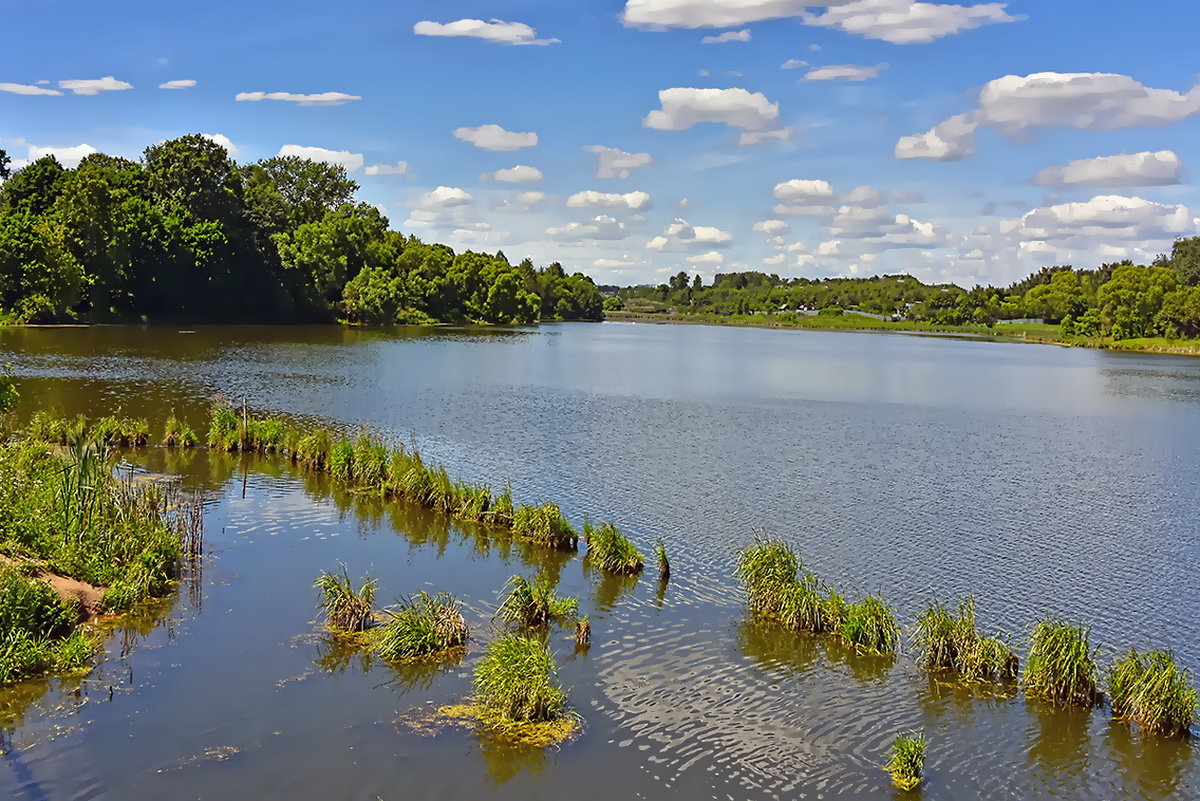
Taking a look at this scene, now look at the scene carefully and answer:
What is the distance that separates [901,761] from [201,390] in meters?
47.9

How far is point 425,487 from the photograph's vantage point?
31.1 metres

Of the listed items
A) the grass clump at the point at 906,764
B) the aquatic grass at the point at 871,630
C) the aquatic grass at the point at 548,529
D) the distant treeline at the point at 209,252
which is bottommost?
the grass clump at the point at 906,764

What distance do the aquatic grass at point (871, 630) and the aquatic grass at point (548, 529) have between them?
873 centimetres

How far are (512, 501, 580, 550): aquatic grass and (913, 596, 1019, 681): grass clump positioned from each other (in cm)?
1022

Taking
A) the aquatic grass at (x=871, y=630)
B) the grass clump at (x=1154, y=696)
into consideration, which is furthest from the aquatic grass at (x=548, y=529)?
the grass clump at (x=1154, y=696)

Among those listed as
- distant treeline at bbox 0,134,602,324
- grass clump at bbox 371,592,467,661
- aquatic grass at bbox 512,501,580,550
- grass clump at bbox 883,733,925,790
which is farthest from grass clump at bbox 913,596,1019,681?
distant treeline at bbox 0,134,602,324

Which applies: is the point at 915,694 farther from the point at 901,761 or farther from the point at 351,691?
the point at 351,691

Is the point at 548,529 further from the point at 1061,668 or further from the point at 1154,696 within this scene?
the point at 1154,696

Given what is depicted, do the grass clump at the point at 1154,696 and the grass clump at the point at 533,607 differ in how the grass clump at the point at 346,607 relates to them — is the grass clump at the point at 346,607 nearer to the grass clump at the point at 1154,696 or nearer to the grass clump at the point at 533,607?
the grass clump at the point at 533,607

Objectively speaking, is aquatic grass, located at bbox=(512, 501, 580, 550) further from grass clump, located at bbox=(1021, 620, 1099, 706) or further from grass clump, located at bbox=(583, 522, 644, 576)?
grass clump, located at bbox=(1021, 620, 1099, 706)

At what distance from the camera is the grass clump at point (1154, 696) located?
16.9 meters

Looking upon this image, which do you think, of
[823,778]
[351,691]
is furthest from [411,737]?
[823,778]

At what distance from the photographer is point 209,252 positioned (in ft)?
382

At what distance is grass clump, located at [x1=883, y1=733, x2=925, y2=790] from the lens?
15.1 metres
